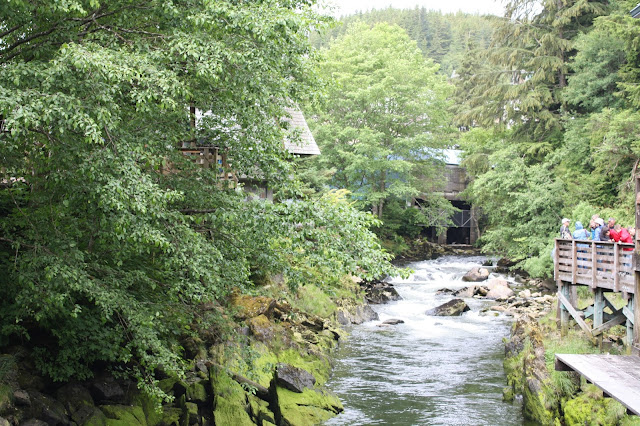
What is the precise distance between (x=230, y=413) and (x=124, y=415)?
184 centimetres

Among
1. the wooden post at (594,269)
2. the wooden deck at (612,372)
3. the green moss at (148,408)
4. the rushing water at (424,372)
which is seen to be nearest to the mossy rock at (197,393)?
the green moss at (148,408)

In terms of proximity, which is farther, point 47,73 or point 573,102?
point 573,102

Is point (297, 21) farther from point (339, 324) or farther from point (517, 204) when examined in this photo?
point (517, 204)

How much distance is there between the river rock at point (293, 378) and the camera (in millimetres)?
12180

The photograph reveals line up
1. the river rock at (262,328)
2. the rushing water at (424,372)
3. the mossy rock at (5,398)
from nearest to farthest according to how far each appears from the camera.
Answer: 1. the mossy rock at (5,398)
2. the rushing water at (424,372)
3. the river rock at (262,328)

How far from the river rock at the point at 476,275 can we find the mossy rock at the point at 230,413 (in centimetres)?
2104

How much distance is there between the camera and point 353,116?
3650 centimetres

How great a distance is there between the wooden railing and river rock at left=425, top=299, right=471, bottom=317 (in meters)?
6.46

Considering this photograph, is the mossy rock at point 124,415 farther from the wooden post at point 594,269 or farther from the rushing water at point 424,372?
the wooden post at point 594,269

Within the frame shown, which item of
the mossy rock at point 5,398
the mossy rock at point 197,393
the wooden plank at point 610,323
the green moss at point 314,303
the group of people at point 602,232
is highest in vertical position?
the group of people at point 602,232

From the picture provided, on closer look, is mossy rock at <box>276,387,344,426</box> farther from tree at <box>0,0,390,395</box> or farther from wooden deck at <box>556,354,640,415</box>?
wooden deck at <box>556,354,640,415</box>

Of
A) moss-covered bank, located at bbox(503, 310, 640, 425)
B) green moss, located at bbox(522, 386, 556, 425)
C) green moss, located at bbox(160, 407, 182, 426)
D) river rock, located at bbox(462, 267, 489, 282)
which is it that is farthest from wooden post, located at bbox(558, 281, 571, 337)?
river rock, located at bbox(462, 267, 489, 282)

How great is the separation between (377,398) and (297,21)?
27.0 ft

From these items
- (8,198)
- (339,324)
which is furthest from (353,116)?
(8,198)
